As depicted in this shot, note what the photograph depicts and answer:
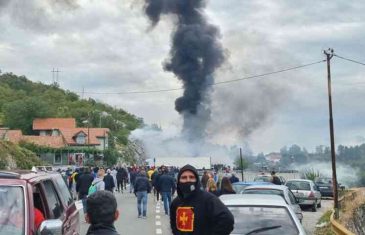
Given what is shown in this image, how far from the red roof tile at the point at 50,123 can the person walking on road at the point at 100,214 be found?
112280 millimetres

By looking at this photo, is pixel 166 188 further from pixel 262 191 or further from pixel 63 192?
pixel 63 192

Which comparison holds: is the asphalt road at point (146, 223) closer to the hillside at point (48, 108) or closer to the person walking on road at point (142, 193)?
the person walking on road at point (142, 193)

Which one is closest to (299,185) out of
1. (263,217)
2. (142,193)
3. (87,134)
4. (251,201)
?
(142,193)

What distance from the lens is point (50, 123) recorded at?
385 feet

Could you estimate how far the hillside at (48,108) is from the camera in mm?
116938

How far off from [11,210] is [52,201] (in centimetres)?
137

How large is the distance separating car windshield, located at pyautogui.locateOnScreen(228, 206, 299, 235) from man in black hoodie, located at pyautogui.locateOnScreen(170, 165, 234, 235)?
188cm

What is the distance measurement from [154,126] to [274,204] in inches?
3670

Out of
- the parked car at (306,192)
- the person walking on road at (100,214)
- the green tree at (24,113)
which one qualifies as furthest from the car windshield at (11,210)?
the green tree at (24,113)

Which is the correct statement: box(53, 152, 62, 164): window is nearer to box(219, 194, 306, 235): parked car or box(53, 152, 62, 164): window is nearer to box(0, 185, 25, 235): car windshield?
box(219, 194, 306, 235): parked car

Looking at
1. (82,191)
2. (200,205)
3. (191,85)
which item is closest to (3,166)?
(82,191)

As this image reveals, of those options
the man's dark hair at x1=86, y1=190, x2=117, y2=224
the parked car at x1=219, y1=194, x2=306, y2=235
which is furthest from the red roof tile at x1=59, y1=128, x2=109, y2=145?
the man's dark hair at x1=86, y1=190, x2=117, y2=224

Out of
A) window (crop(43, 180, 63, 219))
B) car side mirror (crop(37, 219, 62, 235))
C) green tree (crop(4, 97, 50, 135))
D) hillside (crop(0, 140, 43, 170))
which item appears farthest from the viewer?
green tree (crop(4, 97, 50, 135))

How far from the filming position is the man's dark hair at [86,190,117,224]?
4.00 m
